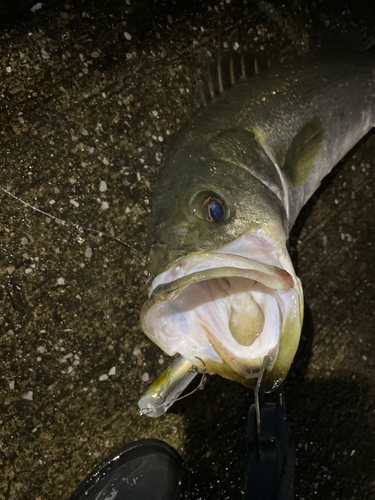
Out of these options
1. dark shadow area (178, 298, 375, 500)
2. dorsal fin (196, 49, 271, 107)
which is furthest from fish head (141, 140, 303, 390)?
dark shadow area (178, 298, 375, 500)

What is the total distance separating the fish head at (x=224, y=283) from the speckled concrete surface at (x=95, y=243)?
550 mm

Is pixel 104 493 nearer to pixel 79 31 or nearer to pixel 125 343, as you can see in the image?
pixel 125 343

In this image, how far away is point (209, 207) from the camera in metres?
1.35

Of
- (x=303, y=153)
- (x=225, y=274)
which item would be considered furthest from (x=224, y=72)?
(x=225, y=274)

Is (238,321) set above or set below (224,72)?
below

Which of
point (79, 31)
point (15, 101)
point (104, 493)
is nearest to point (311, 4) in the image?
point (79, 31)

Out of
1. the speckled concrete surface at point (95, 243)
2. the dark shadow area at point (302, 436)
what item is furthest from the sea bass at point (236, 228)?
the dark shadow area at point (302, 436)

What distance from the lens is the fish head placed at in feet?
4.13

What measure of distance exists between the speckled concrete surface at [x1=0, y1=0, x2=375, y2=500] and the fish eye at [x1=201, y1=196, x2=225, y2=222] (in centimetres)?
65

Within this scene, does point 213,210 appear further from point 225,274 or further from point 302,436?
point 302,436

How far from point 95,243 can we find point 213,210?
78cm

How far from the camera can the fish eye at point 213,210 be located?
1.33m

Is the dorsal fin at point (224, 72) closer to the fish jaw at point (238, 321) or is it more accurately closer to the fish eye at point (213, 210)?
the fish eye at point (213, 210)

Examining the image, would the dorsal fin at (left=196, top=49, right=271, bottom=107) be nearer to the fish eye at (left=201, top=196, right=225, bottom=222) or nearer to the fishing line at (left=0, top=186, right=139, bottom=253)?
the fish eye at (left=201, top=196, right=225, bottom=222)
